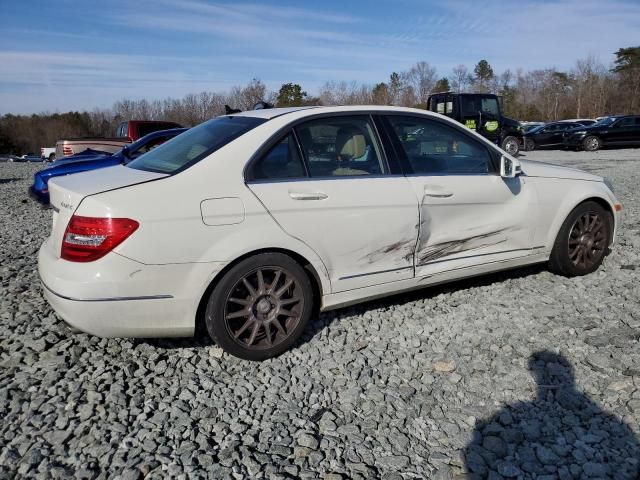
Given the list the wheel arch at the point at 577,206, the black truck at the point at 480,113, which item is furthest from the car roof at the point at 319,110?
the black truck at the point at 480,113

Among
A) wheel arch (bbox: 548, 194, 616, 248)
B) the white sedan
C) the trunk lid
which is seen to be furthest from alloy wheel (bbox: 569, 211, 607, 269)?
the trunk lid

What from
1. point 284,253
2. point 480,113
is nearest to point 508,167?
point 284,253

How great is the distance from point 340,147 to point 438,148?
2.87ft

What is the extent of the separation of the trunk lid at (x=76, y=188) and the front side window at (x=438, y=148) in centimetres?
177

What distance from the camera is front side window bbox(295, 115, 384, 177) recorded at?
3.61 meters

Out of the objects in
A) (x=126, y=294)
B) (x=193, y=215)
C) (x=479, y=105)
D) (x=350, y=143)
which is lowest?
(x=126, y=294)

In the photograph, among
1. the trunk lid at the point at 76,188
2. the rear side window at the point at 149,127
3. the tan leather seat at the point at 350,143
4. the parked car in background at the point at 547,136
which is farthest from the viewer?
the parked car in background at the point at 547,136

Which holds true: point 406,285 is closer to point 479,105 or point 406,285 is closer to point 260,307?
point 260,307

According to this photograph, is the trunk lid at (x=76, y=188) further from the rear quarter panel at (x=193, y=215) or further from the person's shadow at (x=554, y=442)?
the person's shadow at (x=554, y=442)

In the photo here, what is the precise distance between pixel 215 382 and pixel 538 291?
2894mm

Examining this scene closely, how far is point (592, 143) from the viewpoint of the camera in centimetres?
2266

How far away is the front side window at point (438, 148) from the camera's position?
3.96 meters

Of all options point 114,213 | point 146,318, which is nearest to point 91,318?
point 146,318

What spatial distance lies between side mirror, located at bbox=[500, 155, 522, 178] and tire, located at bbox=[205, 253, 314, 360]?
6.10 ft
